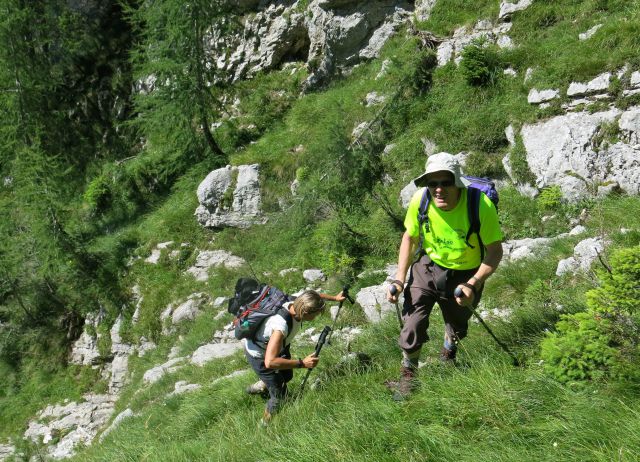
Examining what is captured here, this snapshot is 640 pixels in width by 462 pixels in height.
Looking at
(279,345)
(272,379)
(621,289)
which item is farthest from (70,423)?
(621,289)

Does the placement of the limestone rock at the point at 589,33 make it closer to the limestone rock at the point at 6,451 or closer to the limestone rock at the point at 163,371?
the limestone rock at the point at 163,371

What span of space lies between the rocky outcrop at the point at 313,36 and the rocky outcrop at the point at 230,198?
506 centimetres

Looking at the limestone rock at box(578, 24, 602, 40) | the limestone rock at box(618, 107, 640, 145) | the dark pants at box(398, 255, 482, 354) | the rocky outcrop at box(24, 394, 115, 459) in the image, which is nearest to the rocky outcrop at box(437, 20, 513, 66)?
the limestone rock at box(578, 24, 602, 40)

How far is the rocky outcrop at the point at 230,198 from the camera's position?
1371cm

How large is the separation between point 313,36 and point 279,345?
16.2 m

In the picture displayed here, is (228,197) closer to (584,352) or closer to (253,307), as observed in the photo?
(253,307)

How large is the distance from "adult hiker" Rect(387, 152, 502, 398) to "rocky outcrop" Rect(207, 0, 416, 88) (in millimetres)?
13147

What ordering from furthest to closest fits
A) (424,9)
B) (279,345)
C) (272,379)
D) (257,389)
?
(424,9) → (257,389) → (272,379) → (279,345)

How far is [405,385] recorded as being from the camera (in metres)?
3.46

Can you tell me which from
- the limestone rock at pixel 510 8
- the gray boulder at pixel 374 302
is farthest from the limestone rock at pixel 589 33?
the gray boulder at pixel 374 302

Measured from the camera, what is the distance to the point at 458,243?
3.40 meters

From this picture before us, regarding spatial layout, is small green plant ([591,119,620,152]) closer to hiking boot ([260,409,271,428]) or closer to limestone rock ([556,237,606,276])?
limestone rock ([556,237,606,276])

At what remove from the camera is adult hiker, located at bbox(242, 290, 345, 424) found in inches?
157

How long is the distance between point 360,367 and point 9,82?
1943 centimetres
